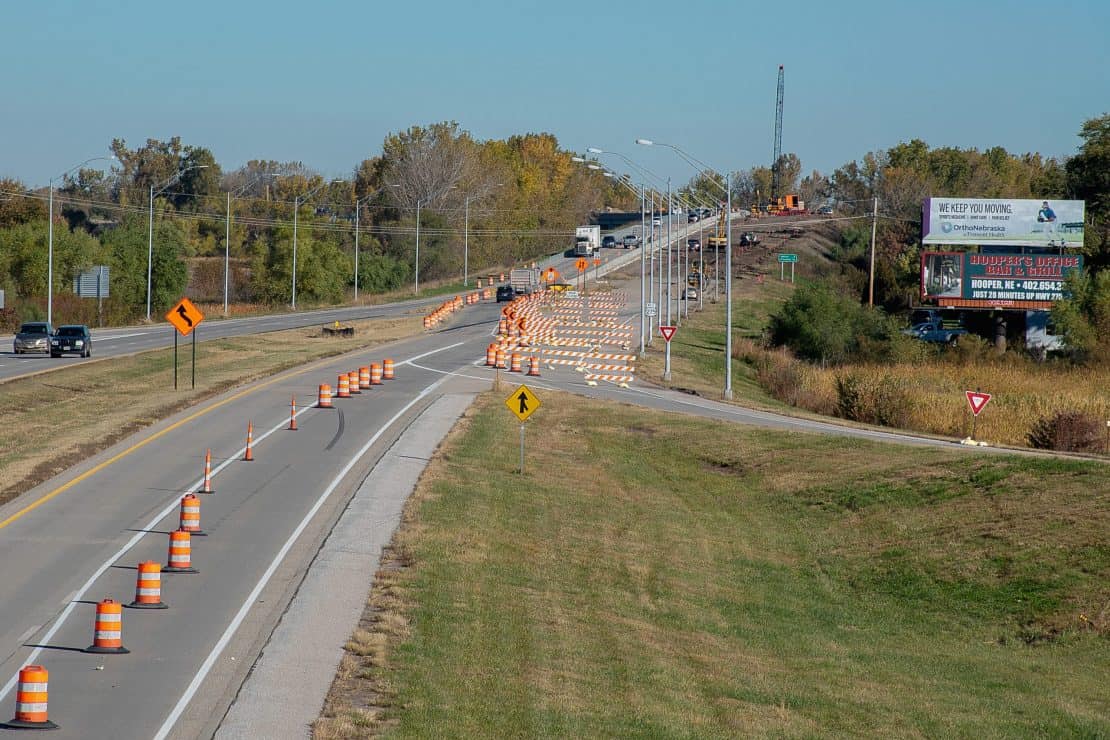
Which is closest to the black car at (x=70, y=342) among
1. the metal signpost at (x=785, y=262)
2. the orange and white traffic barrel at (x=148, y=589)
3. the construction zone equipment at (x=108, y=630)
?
the orange and white traffic barrel at (x=148, y=589)

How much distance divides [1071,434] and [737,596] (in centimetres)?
1858

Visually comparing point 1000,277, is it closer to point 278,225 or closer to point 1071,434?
point 1071,434

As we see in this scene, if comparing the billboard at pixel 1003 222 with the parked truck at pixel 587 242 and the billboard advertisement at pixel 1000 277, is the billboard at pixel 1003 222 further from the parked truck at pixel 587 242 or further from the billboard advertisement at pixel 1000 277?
the parked truck at pixel 587 242

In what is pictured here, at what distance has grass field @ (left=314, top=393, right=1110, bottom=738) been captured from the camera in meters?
14.0

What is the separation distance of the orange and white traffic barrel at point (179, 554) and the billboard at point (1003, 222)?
67.3 meters

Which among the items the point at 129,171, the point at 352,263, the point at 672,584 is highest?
the point at 129,171

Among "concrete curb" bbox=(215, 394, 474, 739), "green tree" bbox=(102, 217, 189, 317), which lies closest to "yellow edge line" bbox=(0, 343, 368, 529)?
"concrete curb" bbox=(215, 394, 474, 739)

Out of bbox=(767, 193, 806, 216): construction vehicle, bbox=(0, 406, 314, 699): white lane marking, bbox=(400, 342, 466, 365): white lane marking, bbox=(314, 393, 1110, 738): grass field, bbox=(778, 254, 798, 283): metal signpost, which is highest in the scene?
bbox=(767, 193, 806, 216): construction vehicle

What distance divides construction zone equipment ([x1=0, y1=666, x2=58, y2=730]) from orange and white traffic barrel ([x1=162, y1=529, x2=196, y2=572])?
7.18 m

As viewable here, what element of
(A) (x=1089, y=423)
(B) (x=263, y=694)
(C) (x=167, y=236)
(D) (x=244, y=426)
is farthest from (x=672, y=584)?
(C) (x=167, y=236)

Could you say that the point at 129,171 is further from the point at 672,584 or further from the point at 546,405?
the point at 672,584

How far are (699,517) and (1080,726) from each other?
14.9 metres

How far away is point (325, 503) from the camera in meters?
25.4

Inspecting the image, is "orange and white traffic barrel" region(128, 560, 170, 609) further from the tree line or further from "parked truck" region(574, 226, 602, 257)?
"parked truck" region(574, 226, 602, 257)
